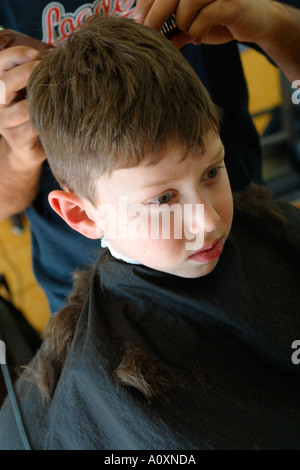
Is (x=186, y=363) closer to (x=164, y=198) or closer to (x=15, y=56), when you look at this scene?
(x=164, y=198)

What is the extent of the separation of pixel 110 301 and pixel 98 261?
13cm

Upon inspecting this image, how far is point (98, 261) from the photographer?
3.54 feet

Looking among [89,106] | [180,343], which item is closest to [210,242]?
[180,343]

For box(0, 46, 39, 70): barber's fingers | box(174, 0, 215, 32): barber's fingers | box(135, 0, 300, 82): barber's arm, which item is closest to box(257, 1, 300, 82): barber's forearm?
box(135, 0, 300, 82): barber's arm

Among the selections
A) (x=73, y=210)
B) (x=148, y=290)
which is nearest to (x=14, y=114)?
(x=73, y=210)

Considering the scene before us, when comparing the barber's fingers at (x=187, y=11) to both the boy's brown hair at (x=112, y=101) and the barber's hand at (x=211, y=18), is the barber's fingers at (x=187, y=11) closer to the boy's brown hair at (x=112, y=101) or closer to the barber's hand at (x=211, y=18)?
the barber's hand at (x=211, y=18)

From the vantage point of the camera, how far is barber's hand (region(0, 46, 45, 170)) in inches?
34.0

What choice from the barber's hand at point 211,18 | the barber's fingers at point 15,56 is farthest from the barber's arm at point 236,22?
the barber's fingers at point 15,56

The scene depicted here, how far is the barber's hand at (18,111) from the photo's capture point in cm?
86

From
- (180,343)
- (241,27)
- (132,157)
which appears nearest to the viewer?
(132,157)

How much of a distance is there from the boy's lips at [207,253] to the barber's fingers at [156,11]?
0.45 m

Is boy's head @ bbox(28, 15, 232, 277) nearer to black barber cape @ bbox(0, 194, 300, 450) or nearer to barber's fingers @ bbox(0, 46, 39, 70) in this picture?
barber's fingers @ bbox(0, 46, 39, 70)
